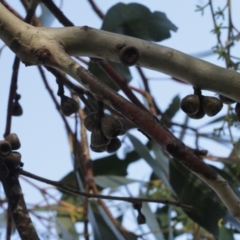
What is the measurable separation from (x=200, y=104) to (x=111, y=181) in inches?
29.7

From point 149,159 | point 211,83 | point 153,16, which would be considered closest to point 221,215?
point 149,159

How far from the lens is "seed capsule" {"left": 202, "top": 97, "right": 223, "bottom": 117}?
48 cm

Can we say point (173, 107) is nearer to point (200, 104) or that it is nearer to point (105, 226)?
point (105, 226)

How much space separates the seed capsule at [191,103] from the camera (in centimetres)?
48

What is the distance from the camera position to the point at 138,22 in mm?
948

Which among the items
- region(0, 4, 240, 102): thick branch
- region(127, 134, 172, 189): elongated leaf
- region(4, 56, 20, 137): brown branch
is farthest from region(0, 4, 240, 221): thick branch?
region(127, 134, 172, 189): elongated leaf

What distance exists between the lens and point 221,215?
918 millimetres

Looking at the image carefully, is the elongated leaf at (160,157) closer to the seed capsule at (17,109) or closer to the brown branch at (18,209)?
the seed capsule at (17,109)

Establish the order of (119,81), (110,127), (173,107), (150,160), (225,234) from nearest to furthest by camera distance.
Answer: (110,127) → (225,234) → (119,81) → (150,160) → (173,107)

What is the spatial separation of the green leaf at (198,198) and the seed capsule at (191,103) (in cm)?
44

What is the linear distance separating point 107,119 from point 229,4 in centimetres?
54

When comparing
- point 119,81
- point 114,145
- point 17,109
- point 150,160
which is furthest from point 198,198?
point 114,145

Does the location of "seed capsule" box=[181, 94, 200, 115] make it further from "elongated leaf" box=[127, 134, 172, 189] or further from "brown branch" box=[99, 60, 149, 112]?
Answer: "elongated leaf" box=[127, 134, 172, 189]

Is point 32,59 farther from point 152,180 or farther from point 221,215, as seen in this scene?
point 152,180
